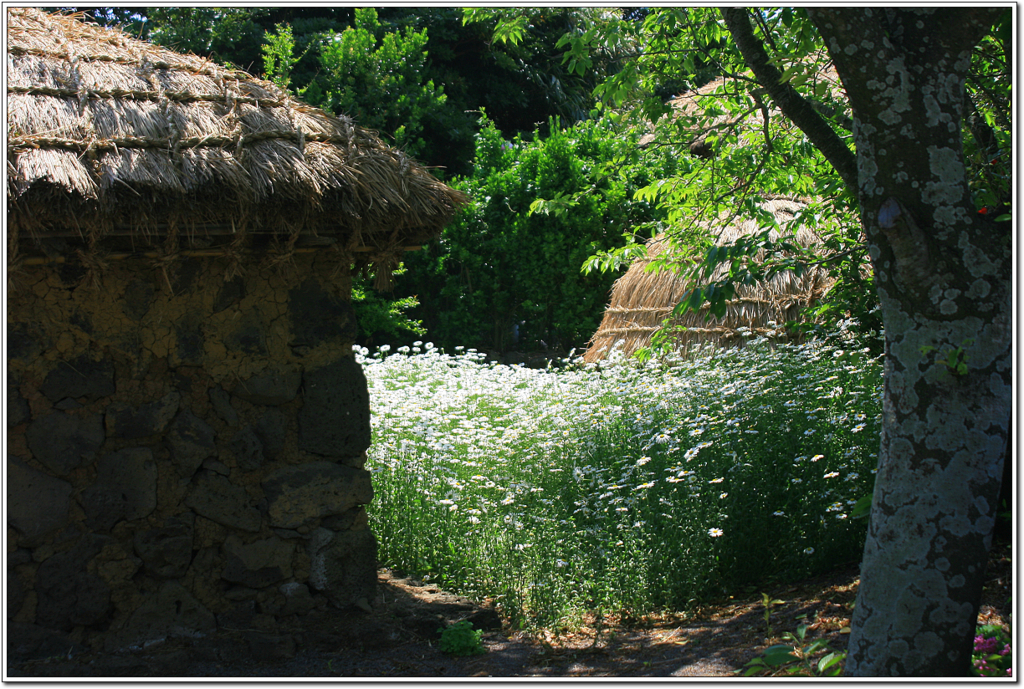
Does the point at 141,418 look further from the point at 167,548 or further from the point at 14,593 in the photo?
the point at 14,593

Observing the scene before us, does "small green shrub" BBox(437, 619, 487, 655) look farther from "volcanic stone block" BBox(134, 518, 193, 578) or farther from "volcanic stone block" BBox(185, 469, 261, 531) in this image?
"volcanic stone block" BBox(134, 518, 193, 578)

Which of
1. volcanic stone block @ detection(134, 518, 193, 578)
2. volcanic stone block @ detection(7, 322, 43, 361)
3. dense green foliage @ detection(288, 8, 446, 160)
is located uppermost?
dense green foliage @ detection(288, 8, 446, 160)

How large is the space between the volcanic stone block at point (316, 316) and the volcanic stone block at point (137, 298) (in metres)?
0.60

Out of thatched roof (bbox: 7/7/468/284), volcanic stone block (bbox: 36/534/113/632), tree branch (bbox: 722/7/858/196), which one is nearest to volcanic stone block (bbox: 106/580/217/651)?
volcanic stone block (bbox: 36/534/113/632)

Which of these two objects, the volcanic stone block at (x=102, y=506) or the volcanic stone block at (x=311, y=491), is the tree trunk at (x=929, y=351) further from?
the volcanic stone block at (x=102, y=506)

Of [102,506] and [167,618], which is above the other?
[102,506]

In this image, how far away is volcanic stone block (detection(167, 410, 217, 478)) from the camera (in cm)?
336

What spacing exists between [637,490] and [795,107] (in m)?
2.29

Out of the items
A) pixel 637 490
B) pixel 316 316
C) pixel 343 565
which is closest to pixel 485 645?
pixel 343 565

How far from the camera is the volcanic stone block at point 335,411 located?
3.59m

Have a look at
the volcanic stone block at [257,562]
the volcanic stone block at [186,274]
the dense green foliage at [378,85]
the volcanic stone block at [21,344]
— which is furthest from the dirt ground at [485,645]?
the dense green foliage at [378,85]

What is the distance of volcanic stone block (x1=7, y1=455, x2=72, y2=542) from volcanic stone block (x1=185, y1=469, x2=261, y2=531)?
1.63ft

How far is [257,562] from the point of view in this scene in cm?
345
